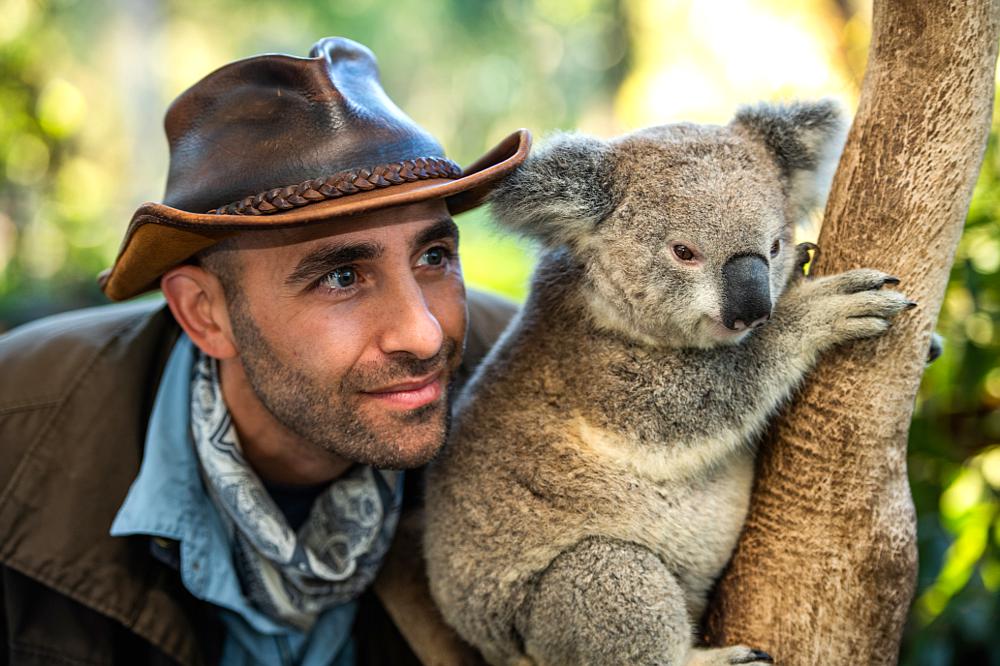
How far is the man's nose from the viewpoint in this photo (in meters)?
1.91

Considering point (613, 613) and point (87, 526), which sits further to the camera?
point (87, 526)

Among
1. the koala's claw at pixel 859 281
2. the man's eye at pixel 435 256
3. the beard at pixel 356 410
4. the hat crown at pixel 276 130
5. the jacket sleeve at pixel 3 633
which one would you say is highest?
the koala's claw at pixel 859 281

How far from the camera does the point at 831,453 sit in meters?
1.69


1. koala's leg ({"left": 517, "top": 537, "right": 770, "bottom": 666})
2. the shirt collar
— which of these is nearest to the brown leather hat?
the shirt collar

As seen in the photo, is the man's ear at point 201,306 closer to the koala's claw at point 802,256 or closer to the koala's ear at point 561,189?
the koala's ear at point 561,189

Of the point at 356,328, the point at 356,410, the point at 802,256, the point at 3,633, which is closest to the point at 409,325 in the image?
the point at 356,328

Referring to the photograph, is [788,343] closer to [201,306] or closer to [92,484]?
[201,306]

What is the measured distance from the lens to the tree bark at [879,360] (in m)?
1.58

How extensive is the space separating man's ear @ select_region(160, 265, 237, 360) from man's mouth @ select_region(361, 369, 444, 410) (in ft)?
1.55

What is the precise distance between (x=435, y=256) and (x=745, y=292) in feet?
2.59

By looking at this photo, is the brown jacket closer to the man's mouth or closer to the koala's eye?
the man's mouth

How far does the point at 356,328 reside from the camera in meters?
1.96

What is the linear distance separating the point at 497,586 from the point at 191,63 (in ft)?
68.8

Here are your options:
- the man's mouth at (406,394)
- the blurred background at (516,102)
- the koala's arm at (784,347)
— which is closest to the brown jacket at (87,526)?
the man's mouth at (406,394)
